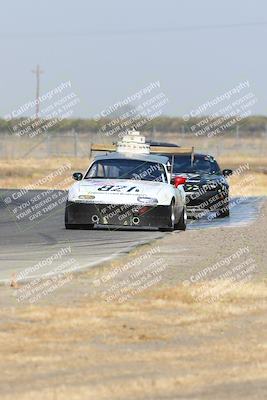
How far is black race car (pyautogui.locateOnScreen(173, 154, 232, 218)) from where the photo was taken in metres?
30.1

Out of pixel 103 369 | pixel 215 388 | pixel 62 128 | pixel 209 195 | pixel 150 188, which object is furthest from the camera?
pixel 62 128

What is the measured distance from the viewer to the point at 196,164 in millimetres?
31656

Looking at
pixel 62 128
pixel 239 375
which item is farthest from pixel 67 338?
pixel 62 128

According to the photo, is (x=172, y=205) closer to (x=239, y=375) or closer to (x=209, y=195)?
(x=209, y=195)

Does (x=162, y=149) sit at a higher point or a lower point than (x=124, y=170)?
lower

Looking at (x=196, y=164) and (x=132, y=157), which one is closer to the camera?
(x=132, y=157)

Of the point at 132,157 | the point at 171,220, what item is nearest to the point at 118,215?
the point at 171,220

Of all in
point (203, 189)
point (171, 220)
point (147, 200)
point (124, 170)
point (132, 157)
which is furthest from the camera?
point (203, 189)

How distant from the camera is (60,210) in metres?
31.4

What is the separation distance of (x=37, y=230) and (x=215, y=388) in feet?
53.0

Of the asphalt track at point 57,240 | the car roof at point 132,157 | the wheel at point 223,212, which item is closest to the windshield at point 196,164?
the asphalt track at point 57,240

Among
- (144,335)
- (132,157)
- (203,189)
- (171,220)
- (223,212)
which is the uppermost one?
(144,335)

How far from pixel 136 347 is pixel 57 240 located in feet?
37.6

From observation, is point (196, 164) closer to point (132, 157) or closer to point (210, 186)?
point (210, 186)
